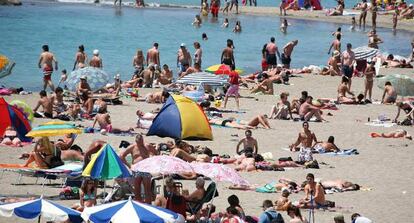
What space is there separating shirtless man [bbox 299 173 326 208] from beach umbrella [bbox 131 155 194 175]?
2.26 m

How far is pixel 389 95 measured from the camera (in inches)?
1139

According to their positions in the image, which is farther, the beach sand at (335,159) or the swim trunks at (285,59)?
the swim trunks at (285,59)

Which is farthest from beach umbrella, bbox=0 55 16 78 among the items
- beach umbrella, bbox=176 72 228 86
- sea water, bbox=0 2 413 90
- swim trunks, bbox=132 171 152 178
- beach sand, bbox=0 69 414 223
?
swim trunks, bbox=132 171 152 178

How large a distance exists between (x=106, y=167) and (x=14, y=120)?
154 inches

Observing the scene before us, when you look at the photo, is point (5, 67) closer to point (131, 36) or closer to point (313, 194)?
point (313, 194)

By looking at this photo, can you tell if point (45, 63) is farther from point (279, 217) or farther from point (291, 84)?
point (279, 217)

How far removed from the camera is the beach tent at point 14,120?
19517 mm

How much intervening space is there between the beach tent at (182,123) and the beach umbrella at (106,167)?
406 centimetres

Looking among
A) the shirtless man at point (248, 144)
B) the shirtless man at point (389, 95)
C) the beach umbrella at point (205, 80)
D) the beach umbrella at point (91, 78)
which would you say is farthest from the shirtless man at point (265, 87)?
the shirtless man at point (248, 144)

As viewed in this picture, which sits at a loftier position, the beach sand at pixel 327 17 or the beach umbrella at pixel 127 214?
the beach umbrella at pixel 127 214

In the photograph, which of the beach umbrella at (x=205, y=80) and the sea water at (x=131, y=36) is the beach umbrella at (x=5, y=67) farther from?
the beach umbrella at (x=205, y=80)

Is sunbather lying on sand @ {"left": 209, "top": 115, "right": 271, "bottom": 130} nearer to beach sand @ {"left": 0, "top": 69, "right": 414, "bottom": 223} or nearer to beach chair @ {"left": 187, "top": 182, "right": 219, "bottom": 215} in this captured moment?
beach sand @ {"left": 0, "top": 69, "right": 414, "bottom": 223}

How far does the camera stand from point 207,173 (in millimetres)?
16266

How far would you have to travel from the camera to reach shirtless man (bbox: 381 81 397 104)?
2872cm
